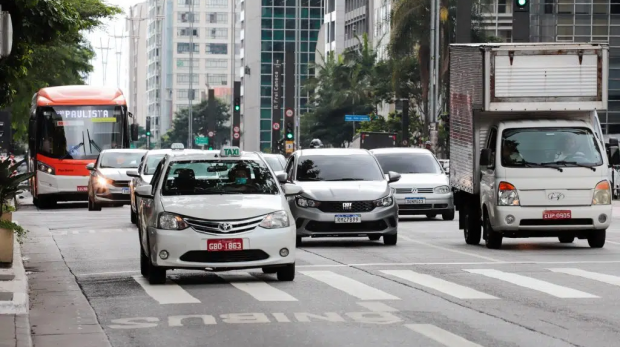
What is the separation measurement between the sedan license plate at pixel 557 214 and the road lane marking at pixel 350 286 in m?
5.14

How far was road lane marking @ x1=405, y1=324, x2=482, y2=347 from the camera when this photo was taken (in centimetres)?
1116

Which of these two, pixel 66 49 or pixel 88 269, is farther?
pixel 66 49

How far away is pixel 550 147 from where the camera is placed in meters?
A: 22.5

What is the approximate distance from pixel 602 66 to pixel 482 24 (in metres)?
54.1

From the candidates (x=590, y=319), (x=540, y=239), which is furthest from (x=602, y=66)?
(x=590, y=319)

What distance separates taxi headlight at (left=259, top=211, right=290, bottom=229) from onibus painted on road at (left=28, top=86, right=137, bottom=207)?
95.4ft

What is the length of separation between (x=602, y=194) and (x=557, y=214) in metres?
0.81

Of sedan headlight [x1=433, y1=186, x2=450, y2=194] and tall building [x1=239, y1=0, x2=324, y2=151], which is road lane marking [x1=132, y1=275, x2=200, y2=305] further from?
tall building [x1=239, y1=0, x2=324, y2=151]

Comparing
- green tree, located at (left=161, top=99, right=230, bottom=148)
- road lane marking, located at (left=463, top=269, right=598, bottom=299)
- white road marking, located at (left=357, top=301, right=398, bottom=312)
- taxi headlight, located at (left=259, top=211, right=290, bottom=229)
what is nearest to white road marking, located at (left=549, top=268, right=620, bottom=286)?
road lane marking, located at (left=463, top=269, right=598, bottom=299)

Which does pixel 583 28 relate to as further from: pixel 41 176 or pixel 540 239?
pixel 540 239

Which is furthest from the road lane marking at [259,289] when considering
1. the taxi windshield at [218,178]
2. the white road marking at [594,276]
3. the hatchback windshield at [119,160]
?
the hatchback windshield at [119,160]

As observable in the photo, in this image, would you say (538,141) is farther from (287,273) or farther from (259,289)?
(259,289)

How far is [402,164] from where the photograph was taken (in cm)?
3456

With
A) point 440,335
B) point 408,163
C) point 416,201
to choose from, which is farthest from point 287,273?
point 408,163
